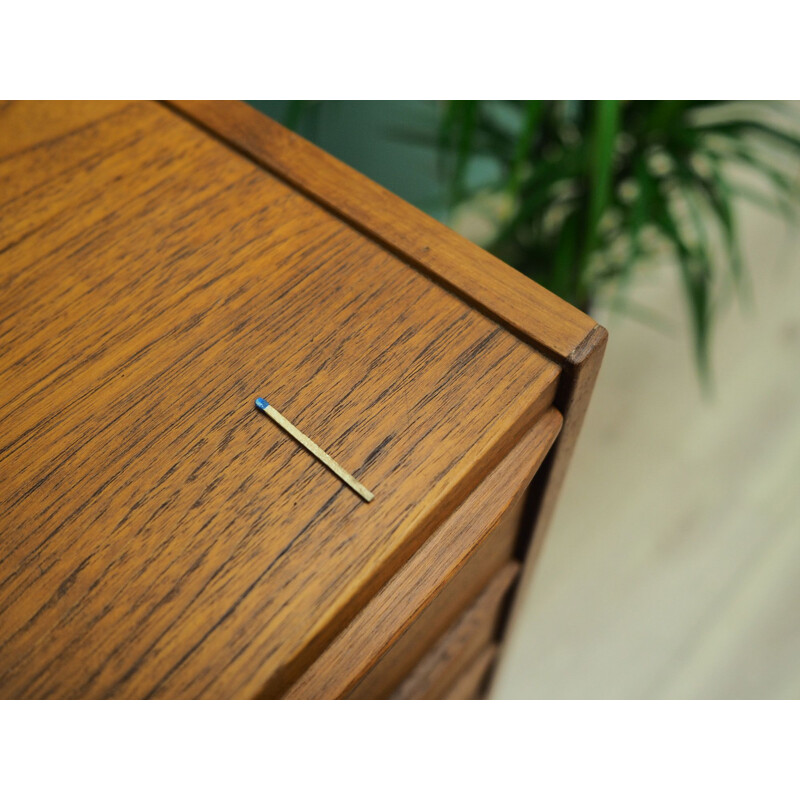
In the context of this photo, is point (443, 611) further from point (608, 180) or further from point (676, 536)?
point (676, 536)

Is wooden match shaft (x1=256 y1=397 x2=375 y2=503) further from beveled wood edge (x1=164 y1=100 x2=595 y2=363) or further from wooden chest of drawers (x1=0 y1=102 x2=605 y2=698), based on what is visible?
beveled wood edge (x1=164 y1=100 x2=595 y2=363)

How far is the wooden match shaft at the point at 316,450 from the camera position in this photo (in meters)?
0.36

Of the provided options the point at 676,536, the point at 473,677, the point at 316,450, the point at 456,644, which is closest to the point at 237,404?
the point at 316,450

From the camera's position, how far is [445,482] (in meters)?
0.36

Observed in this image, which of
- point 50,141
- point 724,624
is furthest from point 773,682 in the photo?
point 50,141

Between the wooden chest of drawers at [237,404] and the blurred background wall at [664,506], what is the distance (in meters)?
0.49

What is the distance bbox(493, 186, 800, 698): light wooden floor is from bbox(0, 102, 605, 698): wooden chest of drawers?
66 centimetres

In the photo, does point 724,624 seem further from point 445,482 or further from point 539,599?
point 445,482

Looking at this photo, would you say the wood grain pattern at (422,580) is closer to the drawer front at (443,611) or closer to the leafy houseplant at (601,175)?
the drawer front at (443,611)

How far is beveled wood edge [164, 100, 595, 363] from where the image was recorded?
1.34 feet

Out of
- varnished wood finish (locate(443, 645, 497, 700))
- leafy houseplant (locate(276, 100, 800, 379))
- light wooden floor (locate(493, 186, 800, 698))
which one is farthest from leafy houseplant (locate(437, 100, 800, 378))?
varnished wood finish (locate(443, 645, 497, 700))

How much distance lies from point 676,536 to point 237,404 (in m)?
0.94

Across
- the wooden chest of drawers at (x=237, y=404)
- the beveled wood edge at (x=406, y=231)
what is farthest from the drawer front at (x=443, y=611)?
the beveled wood edge at (x=406, y=231)

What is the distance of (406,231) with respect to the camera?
0.45 meters
